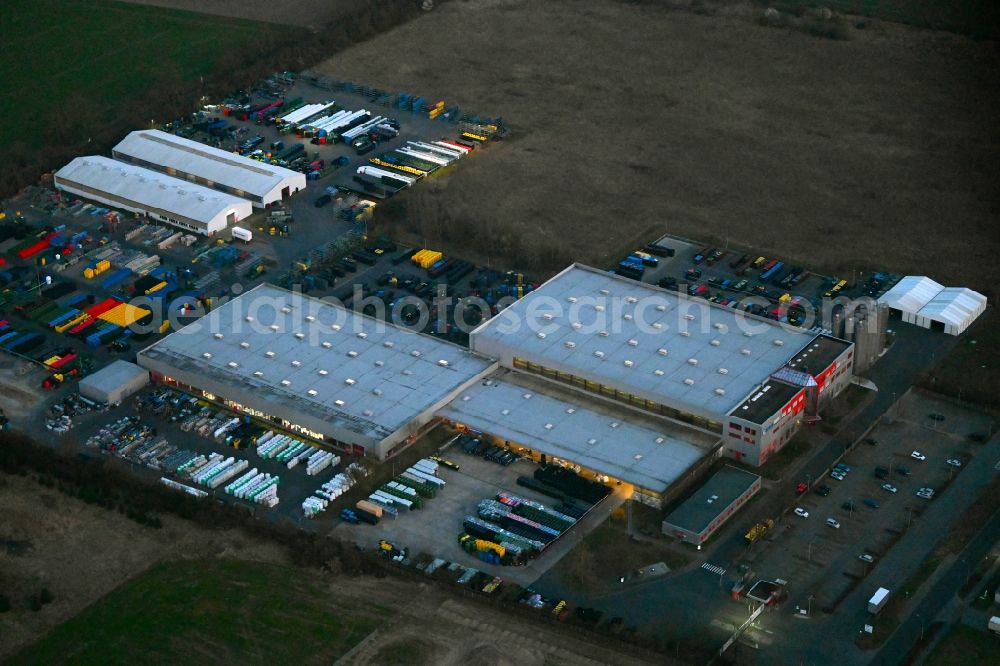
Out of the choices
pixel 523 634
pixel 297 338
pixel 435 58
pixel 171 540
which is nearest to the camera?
pixel 523 634

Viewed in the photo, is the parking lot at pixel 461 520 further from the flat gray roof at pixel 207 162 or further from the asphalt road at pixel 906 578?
the flat gray roof at pixel 207 162

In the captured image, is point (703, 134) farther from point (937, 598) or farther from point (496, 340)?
point (937, 598)

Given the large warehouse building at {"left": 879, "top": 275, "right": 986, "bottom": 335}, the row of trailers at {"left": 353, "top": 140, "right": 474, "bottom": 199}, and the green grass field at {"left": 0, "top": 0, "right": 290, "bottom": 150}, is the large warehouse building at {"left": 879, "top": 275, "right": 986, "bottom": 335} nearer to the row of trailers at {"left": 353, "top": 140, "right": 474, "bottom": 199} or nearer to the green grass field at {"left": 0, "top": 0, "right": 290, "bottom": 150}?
the row of trailers at {"left": 353, "top": 140, "right": 474, "bottom": 199}

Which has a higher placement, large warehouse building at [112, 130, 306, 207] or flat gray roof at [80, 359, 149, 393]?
large warehouse building at [112, 130, 306, 207]

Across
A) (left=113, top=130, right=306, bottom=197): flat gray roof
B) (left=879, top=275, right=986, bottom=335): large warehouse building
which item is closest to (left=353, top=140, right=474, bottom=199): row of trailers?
(left=113, top=130, right=306, bottom=197): flat gray roof

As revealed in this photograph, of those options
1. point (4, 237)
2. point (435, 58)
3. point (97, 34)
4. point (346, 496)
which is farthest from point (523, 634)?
point (97, 34)

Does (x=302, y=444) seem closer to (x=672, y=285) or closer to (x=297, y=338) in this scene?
(x=297, y=338)

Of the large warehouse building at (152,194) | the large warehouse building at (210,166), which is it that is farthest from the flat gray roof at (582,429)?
the large warehouse building at (210,166)
